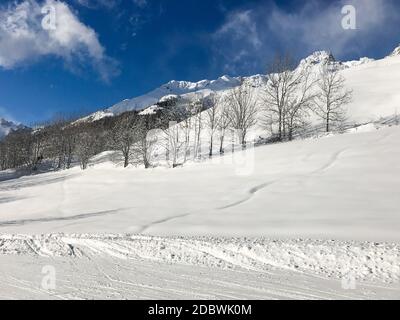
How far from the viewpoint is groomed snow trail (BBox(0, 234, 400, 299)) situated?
7.78 metres

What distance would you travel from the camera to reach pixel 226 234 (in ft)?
44.0

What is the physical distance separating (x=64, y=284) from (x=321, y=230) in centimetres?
823

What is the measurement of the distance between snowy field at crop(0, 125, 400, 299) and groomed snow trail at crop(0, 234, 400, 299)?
0.03 m

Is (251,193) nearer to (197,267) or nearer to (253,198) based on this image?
(253,198)

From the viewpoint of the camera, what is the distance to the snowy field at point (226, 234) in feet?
27.3

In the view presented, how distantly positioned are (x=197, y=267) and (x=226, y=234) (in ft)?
12.0

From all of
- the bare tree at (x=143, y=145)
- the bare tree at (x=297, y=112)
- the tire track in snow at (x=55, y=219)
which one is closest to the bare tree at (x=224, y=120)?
the bare tree at (x=297, y=112)

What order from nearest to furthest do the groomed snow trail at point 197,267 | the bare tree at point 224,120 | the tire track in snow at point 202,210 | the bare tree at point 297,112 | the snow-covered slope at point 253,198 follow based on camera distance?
the groomed snow trail at point 197,267
the snow-covered slope at point 253,198
the tire track in snow at point 202,210
the bare tree at point 297,112
the bare tree at point 224,120

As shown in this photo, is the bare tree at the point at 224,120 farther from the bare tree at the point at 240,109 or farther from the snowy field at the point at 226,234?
the snowy field at the point at 226,234

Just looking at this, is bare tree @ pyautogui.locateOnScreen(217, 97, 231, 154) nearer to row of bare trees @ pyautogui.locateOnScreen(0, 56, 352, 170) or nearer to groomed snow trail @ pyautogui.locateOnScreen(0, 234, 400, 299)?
row of bare trees @ pyautogui.locateOnScreen(0, 56, 352, 170)

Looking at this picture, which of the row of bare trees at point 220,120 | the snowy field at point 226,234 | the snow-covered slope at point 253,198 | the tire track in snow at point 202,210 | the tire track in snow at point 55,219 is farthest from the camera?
the row of bare trees at point 220,120

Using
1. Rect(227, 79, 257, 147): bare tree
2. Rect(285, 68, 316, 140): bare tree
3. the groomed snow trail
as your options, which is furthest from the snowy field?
Rect(227, 79, 257, 147): bare tree

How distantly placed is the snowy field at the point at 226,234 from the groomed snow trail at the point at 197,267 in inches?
1.1

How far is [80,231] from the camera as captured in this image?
14.9 meters
